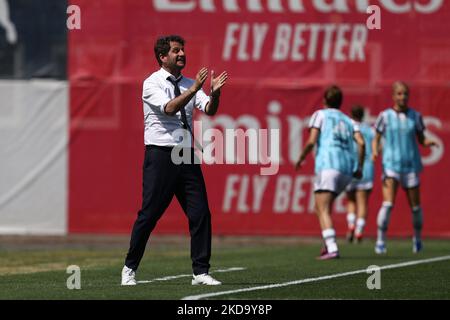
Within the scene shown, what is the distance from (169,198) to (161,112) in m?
0.75

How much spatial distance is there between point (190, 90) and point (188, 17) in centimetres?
1155

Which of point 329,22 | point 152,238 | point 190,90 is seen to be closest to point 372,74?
point 329,22

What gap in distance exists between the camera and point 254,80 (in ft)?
73.1

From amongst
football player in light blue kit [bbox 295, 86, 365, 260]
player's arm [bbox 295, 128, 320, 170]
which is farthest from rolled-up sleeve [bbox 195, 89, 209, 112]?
football player in light blue kit [bbox 295, 86, 365, 260]

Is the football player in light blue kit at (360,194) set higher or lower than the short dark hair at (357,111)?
lower

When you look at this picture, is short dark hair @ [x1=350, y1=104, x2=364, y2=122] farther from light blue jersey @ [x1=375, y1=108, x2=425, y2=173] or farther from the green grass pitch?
light blue jersey @ [x1=375, y1=108, x2=425, y2=173]

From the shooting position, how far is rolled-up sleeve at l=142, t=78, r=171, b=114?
11.2 m

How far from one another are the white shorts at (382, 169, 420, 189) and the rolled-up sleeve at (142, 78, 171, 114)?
709cm

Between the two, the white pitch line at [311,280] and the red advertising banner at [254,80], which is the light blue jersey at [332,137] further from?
the red advertising banner at [254,80]

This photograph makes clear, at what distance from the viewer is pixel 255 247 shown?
21.1 metres

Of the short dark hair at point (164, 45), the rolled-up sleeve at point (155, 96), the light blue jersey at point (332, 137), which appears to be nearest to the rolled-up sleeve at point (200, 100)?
the rolled-up sleeve at point (155, 96)

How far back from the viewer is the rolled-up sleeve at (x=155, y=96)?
11.2 m

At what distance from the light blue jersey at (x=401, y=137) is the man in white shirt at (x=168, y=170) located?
22.3ft

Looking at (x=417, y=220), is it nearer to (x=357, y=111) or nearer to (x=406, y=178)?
(x=406, y=178)
